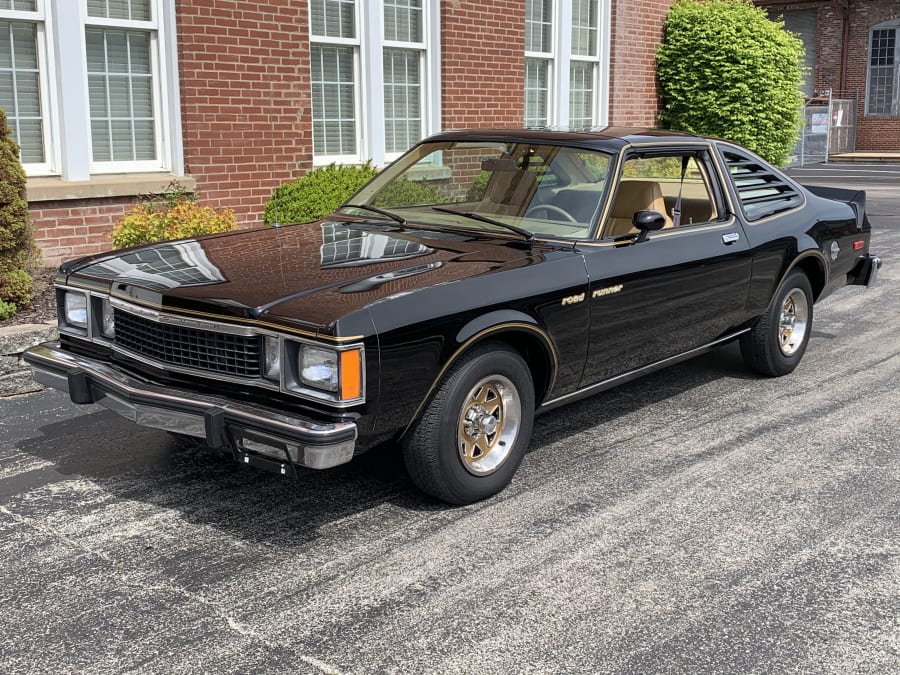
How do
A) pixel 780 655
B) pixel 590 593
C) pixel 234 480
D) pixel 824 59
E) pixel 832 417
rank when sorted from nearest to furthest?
pixel 780 655
pixel 590 593
pixel 234 480
pixel 832 417
pixel 824 59

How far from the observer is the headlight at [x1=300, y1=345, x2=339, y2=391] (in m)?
3.96

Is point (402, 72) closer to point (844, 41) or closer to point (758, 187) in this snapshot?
point (758, 187)

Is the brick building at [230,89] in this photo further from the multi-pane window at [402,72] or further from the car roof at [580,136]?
the car roof at [580,136]

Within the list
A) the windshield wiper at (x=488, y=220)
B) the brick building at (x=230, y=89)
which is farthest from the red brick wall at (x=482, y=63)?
the windshield wiper at (x=488, y=220)

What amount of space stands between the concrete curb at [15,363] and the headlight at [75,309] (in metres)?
1.80

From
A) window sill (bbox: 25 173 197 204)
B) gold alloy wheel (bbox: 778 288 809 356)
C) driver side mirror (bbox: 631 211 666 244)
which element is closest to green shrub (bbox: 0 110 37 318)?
window sill (bbox: 25 173 197 204)

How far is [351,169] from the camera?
10461mm

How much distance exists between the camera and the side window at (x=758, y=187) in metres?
6.44

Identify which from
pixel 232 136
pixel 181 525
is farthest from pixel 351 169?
pixel 181 525

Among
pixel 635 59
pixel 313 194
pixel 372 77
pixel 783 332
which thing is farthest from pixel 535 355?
pixel 635 59

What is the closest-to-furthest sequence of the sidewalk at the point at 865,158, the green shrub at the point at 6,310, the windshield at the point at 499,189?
1. the windshield at the point at 499,189
2. the green shrub at the point at 6,310
3. the sidewalk at the point at 865,158

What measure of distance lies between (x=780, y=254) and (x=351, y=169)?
5.11m

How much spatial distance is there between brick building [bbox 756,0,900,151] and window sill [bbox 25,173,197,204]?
95.4 ft

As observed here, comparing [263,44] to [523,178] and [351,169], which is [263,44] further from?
[523,178]
